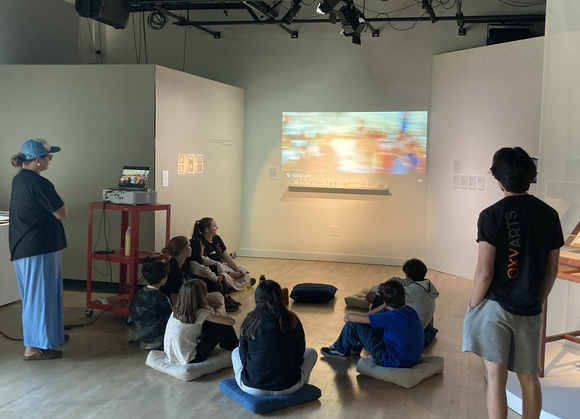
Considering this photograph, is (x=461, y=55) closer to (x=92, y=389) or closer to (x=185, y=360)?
(x=185, y=360)

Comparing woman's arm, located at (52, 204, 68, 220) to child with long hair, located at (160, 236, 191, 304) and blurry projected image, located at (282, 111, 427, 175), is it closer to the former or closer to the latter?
child with long hair, located at (160, 236, 191, 304)

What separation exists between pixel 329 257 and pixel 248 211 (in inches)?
59.8

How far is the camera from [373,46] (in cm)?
930

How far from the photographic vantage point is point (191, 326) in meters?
4.49

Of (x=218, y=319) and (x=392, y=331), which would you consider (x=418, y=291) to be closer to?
(x=392, y=331)

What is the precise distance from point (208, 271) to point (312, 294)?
49.8 inches

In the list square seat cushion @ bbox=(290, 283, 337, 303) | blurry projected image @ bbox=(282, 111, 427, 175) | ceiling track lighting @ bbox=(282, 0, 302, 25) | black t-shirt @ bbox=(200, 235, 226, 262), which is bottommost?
square seat cushion @ bbox=(290, 283, 337, 303)

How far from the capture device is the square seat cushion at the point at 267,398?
3.84 meters

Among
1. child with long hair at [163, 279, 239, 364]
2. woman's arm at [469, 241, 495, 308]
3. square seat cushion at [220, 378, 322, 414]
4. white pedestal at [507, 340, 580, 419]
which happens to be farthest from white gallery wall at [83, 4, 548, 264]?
woman's arm at [469, 241, 495, 308]

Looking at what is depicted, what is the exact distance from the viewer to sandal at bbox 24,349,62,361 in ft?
15.7

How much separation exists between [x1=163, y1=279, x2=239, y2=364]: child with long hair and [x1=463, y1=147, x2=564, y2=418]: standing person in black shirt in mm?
2114

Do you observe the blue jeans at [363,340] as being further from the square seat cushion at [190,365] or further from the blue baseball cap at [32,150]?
the blue baseball cap at [32,150]

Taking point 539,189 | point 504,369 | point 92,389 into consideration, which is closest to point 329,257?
point 539,189

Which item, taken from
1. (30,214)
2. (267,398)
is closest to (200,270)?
(30,214)
